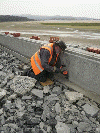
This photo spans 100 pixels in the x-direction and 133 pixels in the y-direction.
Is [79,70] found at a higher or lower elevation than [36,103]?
higher

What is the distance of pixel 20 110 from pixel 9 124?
1.54 ft

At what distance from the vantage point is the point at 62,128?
293 cm

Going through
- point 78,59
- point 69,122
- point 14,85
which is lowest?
point 69,122

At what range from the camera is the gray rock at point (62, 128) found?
288cm

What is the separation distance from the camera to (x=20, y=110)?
134 inches

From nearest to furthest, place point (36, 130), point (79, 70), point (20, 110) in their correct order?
1. point (36, 130)
2. point (20, 110)
3. point (79, 70)

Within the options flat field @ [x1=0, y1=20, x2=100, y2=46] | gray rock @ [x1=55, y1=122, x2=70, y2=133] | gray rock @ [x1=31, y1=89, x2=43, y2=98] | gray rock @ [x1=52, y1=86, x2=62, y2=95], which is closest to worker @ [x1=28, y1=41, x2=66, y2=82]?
gray rock @ [x1=52, y1=86, x2=62, y2=95]

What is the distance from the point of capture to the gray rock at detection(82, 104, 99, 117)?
332cm

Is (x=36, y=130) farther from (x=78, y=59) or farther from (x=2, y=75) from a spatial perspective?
(x=2, y=75)

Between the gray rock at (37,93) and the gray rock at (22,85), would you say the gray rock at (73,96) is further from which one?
the gray rock at (22,85)

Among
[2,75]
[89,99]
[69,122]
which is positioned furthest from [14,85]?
[89,99]

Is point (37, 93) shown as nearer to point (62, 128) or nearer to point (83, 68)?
point (62, 128)

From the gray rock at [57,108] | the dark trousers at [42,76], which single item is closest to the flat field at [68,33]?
the dark trousers at [42,76]

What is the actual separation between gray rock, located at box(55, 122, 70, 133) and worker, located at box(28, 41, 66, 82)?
1.75 meters
